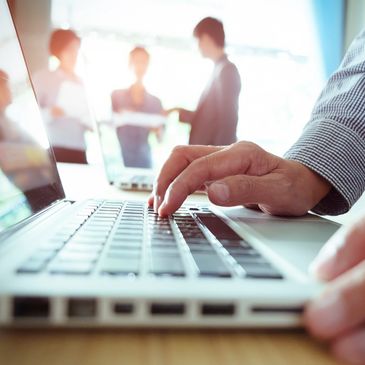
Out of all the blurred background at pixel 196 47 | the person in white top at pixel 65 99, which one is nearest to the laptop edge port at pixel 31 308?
the blurred background at pixel 196 47

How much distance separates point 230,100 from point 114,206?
1.11 meters

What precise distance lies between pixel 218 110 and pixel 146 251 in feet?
4.53

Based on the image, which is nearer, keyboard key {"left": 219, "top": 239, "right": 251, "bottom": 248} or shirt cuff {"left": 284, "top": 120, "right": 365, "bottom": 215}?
keyboard key {"left": 219, "top": 239, "right": 251, "bottom": 248}

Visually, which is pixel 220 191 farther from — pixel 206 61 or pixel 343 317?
pixel 206 61

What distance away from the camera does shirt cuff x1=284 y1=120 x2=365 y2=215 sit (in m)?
0.64

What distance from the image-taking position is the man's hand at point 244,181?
0.55 m

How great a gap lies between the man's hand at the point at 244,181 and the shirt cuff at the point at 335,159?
20 mm

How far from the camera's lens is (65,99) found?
5.55 feet

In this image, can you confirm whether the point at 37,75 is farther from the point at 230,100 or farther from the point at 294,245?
the point at 294,245

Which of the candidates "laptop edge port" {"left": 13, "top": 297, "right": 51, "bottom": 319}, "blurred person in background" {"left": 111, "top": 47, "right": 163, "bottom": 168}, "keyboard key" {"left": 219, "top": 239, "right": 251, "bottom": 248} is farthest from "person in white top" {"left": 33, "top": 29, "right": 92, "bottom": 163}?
"laptop edge port" {"left": 13, "top": 297, "right": 51, "bottom": 319}

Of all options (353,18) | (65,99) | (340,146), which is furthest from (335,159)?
(353,18)

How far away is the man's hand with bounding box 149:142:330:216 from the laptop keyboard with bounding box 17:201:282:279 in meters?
0.06

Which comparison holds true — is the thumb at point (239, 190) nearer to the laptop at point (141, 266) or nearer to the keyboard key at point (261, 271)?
the laptop at point (141, 266)

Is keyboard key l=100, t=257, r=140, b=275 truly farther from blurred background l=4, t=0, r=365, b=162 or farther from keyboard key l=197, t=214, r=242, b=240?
blurred background l=4, t=0, r=365, b=162
